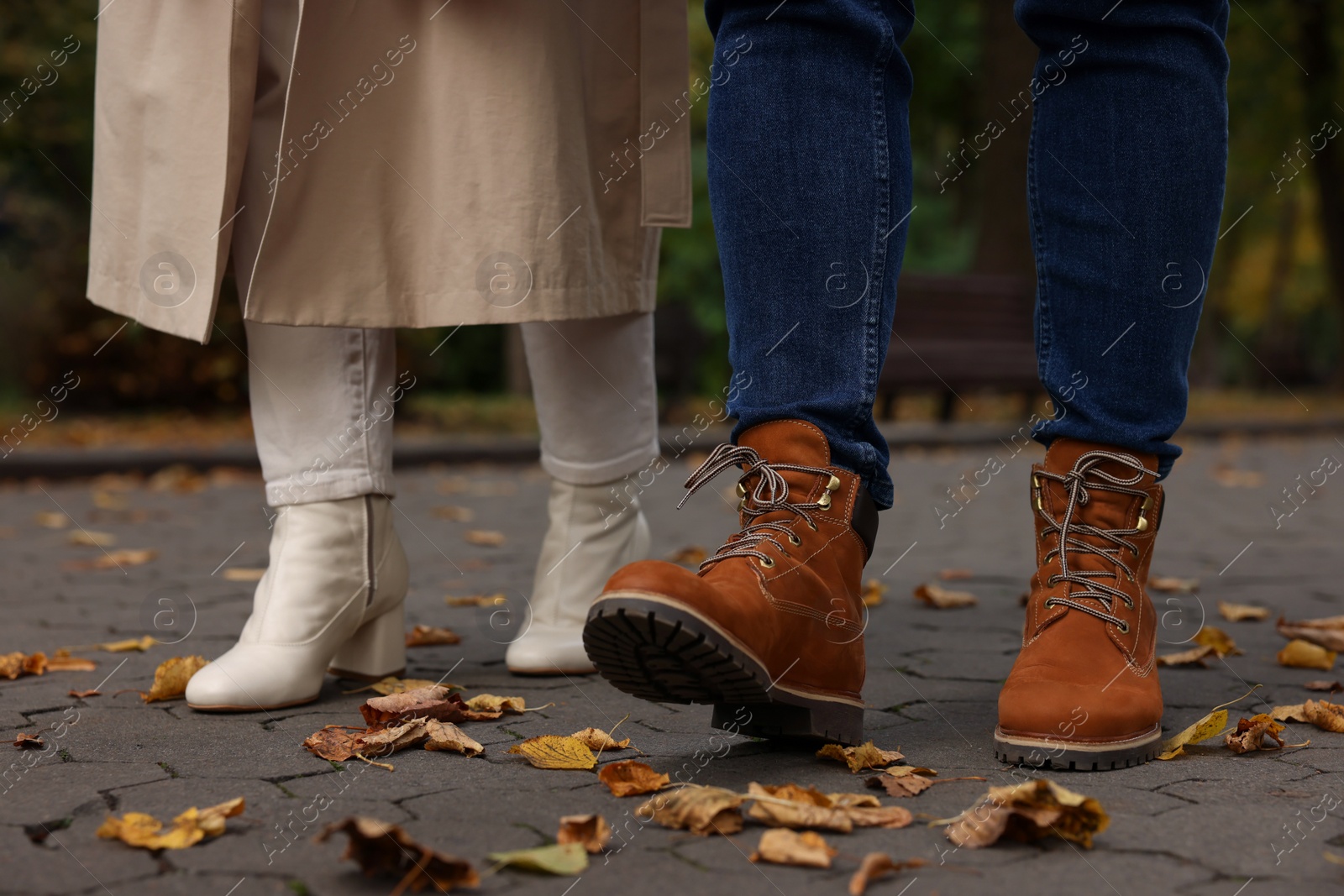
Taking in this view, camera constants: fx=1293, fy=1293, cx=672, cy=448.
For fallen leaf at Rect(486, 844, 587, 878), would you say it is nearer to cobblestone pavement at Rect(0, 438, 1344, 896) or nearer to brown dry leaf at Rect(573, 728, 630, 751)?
cobblestone pavement at Rect(0, 438, 1344, 896)

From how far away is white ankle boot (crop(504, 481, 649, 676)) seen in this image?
234 cm

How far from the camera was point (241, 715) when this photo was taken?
1966 millimetres

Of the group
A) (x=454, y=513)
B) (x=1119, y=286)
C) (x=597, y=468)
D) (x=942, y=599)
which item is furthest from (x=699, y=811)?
(x=454, y=513)

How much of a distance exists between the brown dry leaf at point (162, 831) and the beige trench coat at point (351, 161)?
0.78 meters

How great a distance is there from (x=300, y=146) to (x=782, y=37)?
0.74 m

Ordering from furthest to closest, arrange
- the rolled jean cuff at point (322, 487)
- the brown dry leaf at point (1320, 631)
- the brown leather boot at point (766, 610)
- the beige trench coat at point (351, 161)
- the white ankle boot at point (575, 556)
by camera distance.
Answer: the brown dry leaf at point (1320, 631), the white ankle boot at point (575, 556), the rolled jean cuff at point (322, 487), the beige trench coat at point (351, 161), the brown leather boot at point (766, 610)

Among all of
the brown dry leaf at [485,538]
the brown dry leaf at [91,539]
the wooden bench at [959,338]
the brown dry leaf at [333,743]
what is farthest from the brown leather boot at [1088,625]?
the wooden bench at [959,338]

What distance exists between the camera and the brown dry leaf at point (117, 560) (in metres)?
3.84

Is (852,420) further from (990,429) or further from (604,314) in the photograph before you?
(990,429)

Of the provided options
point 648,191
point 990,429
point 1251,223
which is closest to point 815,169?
point 648,191

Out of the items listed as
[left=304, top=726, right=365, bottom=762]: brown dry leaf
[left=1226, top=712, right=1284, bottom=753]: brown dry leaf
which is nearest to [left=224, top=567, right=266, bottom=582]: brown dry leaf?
[left=304, top=726, right=365, bottom=762]: brown dry leaf

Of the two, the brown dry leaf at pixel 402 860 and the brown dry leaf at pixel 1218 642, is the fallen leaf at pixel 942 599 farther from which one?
the brown dry leaf at pixel 402 860

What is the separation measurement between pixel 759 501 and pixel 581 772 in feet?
1.35

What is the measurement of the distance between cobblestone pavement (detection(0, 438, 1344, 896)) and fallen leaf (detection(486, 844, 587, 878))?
0.05 ft
